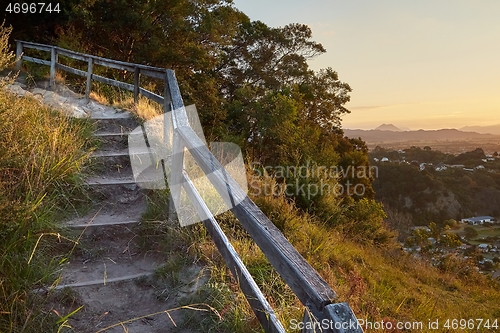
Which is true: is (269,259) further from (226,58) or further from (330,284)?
(226,58)

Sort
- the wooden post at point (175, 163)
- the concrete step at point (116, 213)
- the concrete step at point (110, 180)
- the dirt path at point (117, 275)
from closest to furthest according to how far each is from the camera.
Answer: the dirt path at point (117, 275), the wooden post at point (175, 163), the concrete step at point (116, 213), the concrete step at point (110, 180)

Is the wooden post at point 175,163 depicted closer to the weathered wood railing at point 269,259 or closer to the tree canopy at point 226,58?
the weathered wood railing at point 269,259

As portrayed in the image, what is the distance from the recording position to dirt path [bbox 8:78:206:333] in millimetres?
2947

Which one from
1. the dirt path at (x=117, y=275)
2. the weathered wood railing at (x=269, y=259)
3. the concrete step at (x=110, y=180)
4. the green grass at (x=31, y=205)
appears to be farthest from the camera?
the concrete step at (x=110, y=180)

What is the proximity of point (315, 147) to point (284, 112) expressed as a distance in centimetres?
273

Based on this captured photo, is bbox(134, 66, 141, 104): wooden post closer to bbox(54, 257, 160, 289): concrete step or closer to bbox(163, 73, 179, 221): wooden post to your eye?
bbox(163, 73, 179, 221): wooden post

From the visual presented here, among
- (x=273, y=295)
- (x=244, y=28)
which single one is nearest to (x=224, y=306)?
(x=273, y=295)

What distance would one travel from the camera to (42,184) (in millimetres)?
3973

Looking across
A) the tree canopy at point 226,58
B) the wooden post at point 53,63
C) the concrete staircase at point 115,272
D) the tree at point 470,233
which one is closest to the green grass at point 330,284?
the concrete staircase at point 115,272

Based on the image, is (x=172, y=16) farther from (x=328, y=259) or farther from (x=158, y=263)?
(x=158, y=263)

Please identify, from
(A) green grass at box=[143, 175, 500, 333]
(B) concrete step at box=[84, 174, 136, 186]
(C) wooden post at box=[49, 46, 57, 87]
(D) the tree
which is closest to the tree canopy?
(C) wooden post at box=[49, 46, 57, 87]

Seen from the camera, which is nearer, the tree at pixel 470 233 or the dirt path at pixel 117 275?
the dirt path at pixel 117 275

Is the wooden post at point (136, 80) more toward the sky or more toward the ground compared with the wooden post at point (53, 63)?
more toward the ground

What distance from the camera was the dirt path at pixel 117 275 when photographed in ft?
9.67
